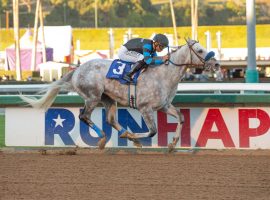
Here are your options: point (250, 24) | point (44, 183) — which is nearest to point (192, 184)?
point (44, 183)

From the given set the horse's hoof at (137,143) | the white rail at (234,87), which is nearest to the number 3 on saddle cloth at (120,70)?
the horse's hoof at (137,143)

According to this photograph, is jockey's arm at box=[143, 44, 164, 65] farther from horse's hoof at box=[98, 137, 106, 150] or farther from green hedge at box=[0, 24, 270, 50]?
green hedge at box=[0, 24, 270, 50]

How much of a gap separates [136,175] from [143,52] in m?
3.30

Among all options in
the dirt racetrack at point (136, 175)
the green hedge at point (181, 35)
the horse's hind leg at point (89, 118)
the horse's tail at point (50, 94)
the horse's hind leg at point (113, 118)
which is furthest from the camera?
the green hedge at point (181, 35)

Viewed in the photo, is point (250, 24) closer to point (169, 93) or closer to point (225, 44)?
point (169, 93)

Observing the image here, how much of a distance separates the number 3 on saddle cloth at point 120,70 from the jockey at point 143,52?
59 mm

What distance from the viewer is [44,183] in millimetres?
10484

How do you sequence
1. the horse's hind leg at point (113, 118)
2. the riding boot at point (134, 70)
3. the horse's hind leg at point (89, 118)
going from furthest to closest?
the horse's hind leg at point (89, 118) < the horse's hind leg at point (113, 118) < the riding boot at point (134, 70)

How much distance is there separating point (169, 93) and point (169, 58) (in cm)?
55

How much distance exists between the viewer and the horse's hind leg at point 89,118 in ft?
47.2

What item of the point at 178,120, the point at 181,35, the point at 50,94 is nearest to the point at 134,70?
the point at 178,120

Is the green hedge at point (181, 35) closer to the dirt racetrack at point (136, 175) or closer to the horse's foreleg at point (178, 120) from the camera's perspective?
the horse's foreleg at point (178, 120)

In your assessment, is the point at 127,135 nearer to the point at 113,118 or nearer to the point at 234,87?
the point at 113,118

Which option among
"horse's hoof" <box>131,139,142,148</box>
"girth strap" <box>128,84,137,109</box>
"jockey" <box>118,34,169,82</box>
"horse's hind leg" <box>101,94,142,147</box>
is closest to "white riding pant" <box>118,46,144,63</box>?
"jockey" <box>118,34,169,82</box>
